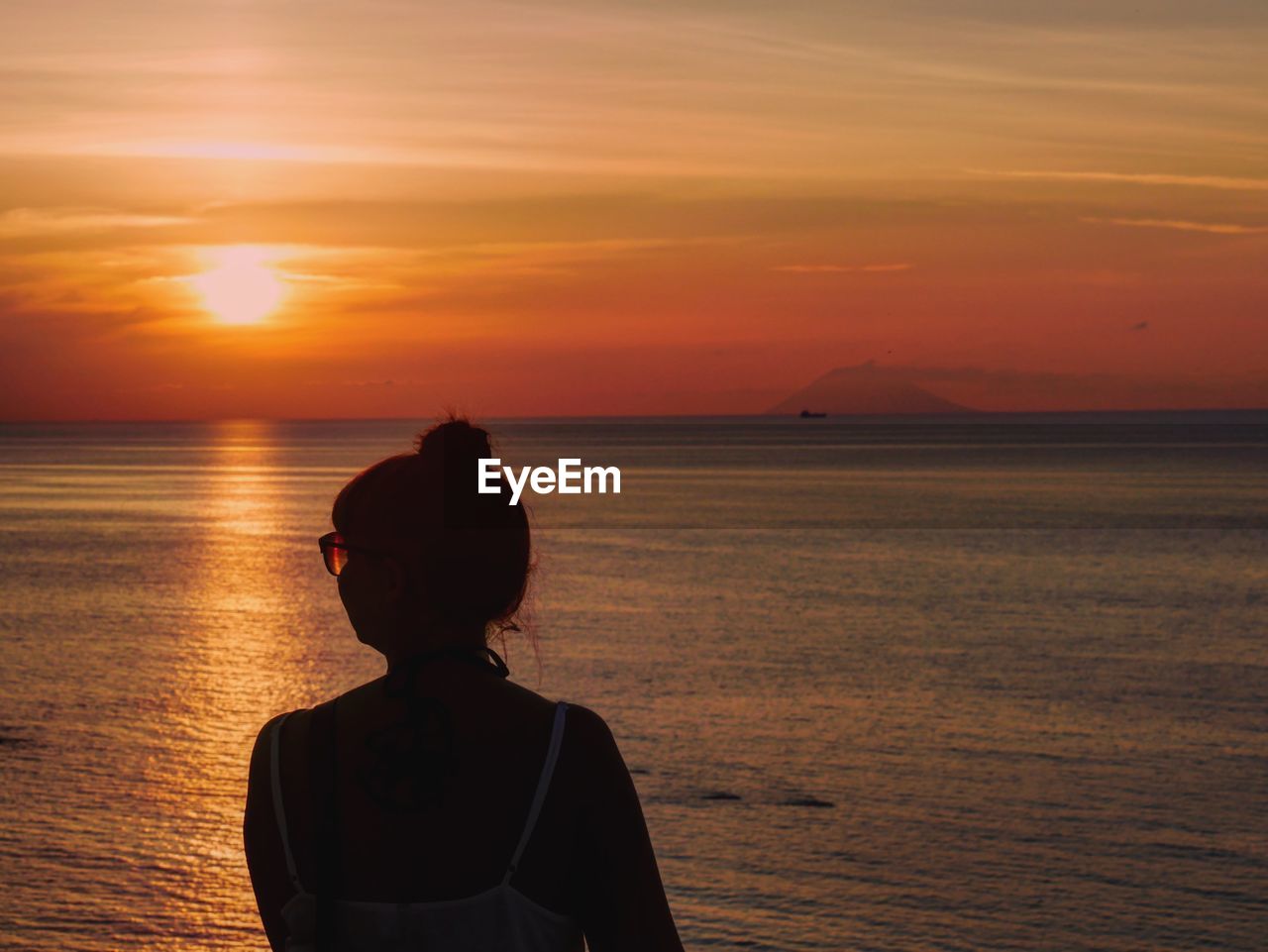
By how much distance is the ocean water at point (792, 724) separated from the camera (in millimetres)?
22859

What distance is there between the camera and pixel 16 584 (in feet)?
213

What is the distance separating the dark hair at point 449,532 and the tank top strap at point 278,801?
0.30 m

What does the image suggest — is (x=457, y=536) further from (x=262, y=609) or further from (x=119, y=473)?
(x=119, y=473)

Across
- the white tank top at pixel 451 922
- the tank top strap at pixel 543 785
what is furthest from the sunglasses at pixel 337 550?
the tank top strap at pixel 543 785

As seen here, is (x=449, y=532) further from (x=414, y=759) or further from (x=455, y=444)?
(x=414, y=759)

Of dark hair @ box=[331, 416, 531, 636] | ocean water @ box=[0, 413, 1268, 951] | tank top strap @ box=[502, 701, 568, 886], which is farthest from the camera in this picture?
ocean water @ box=[0, 413, 1268, 951]

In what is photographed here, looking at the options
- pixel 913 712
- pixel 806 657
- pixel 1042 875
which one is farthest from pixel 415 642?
pixel 806 657

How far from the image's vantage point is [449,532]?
7.64 ft

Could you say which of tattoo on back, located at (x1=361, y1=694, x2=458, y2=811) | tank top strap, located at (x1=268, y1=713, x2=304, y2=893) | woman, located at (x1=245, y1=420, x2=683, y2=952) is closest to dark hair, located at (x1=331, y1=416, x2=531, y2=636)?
woman, located at (x1=245, y1=420, x2=683, y2=952)

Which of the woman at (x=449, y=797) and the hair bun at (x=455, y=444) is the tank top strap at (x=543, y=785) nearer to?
the woman at (x=449, y=797)

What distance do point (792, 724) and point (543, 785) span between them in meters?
33.3

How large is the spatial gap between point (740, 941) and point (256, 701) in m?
20.6

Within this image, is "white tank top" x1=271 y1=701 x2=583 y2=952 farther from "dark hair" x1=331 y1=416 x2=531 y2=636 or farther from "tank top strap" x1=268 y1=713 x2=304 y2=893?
"dark hair" x1=331 y1=416 x2=531 y2=636

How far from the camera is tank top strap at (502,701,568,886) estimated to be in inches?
86.3
